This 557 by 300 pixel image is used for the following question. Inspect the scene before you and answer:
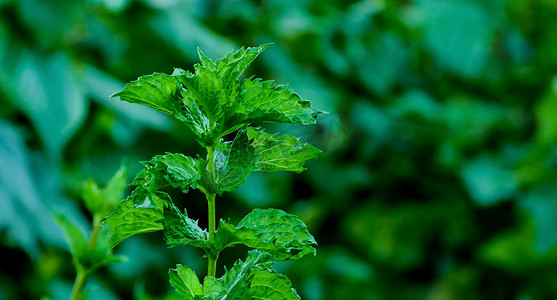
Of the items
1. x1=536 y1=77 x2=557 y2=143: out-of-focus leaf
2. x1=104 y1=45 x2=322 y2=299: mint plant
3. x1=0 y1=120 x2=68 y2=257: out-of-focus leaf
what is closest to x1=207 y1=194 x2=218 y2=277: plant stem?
x1=104 y1=45 x2=322 y2=299: mint plant

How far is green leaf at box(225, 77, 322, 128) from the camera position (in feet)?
0.50

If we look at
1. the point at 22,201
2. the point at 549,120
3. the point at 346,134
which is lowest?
the point at 22,201

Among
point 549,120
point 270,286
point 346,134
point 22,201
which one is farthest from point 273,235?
point 346,134

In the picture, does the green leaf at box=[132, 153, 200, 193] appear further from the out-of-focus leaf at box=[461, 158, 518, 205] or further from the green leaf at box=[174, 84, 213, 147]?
the out-of-focus leaf at box=[461, 158, 518, 205]

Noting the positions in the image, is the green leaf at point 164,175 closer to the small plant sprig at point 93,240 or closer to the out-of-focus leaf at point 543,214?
the small plant sprig at point 93,240

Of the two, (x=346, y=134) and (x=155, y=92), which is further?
(x=346, y=134)

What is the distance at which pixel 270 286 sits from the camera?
15 cm

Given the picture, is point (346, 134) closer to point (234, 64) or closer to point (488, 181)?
point (488, 181)

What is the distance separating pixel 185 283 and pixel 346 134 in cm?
124

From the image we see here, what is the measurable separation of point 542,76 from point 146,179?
4.58 feet

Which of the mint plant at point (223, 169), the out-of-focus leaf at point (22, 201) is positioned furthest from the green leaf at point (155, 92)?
the out-of-focus leaf at point (22, 201)

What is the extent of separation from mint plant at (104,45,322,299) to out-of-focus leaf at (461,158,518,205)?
107 centimetres

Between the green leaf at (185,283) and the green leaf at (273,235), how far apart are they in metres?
0.01

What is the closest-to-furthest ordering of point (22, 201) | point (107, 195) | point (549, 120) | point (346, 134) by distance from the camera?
point (107, 195) < point (22, 201) < point (549, 120) < point (346, 134)
